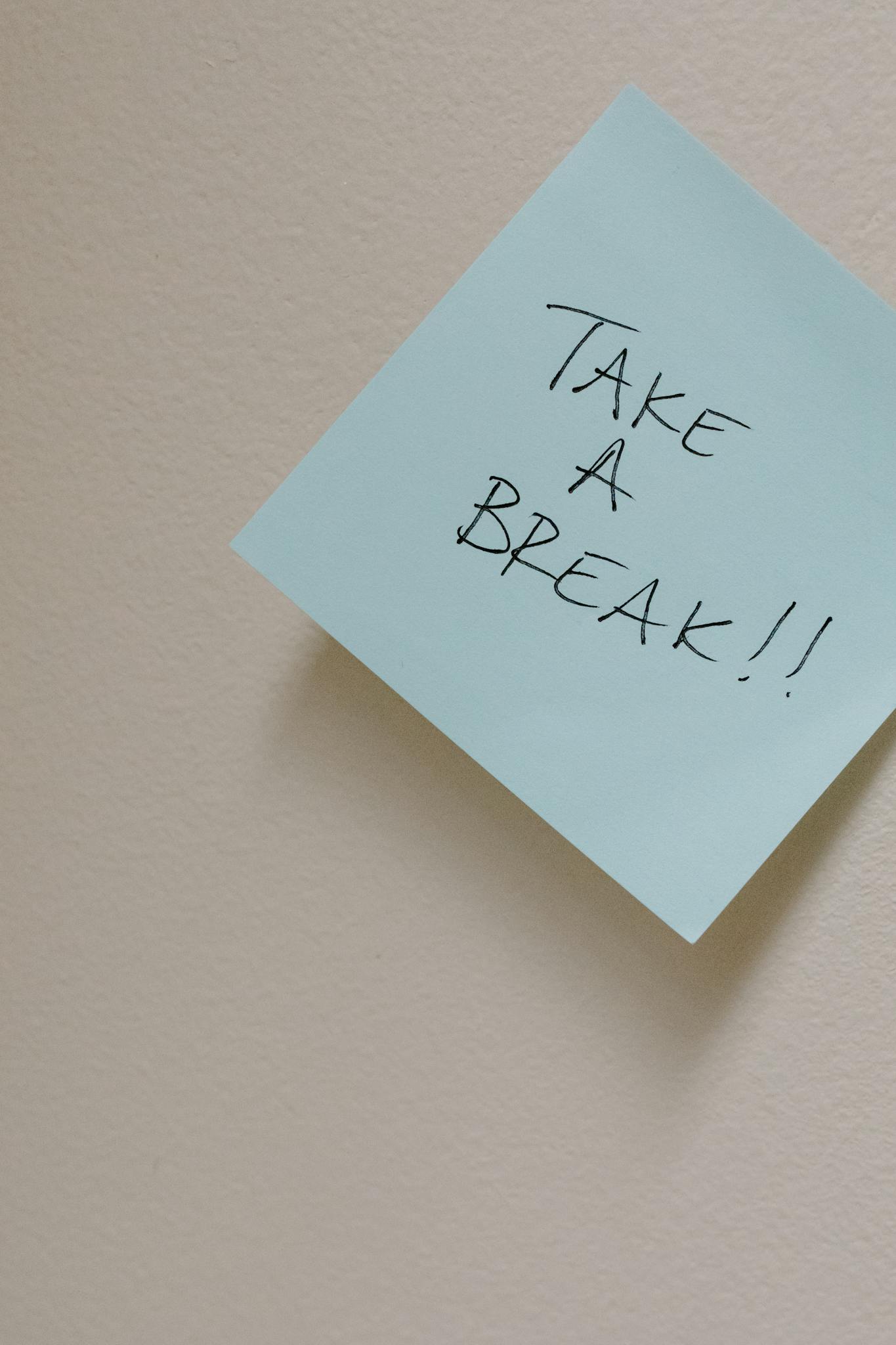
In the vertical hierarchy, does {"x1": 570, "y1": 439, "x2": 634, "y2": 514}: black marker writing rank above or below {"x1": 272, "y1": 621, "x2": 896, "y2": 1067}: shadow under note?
above

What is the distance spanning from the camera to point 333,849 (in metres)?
0.35

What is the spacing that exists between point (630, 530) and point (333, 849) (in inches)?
5.4

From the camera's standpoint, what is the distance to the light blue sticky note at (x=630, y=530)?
1.06 feet

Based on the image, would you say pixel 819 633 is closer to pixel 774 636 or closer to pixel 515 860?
pixel 774 636

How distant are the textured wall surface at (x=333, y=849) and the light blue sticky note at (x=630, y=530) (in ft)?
0.05

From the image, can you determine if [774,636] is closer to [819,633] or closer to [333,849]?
[819,633]

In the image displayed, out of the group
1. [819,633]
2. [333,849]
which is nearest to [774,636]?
[819,633]

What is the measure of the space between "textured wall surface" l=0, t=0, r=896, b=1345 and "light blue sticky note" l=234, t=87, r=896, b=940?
0.02m

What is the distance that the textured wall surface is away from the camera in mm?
330

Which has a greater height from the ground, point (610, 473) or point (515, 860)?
point (610, 473)

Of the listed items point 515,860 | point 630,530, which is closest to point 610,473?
point 630,530

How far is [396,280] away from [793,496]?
0.45ft

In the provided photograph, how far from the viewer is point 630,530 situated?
0.33m

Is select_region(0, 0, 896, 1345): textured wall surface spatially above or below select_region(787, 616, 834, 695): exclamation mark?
below
